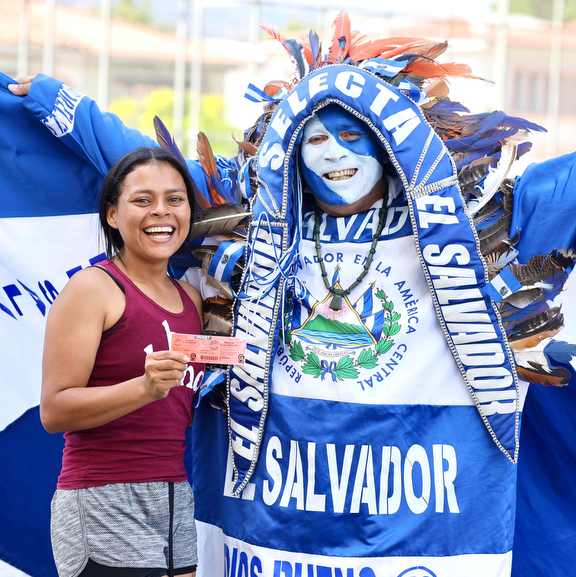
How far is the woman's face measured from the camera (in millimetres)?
2629

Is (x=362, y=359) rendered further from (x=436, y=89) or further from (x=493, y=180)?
(x=436, y=89)

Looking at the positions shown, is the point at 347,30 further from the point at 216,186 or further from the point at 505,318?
the point at 505,318

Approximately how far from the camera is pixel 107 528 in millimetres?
2449

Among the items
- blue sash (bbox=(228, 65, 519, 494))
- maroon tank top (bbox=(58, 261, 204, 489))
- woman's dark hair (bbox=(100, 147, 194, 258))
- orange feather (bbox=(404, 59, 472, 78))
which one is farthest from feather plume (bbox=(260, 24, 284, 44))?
maroon tank top (bbox=(58, 261, 204, 489))

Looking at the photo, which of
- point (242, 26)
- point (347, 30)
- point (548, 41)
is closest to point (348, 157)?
point (347, 30)

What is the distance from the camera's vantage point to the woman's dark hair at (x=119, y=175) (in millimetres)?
2674

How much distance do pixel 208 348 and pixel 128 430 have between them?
30cm

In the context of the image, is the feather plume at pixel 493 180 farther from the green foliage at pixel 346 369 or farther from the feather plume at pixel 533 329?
the green foliage at pixel 346 369

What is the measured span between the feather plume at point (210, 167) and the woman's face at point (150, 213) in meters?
0.53

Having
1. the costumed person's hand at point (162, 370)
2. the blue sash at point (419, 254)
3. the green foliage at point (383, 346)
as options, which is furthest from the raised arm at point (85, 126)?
the costumed person's hand at point (162, 370)

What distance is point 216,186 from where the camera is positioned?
3.23 meters

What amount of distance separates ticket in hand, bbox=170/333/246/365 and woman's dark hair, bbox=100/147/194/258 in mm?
476

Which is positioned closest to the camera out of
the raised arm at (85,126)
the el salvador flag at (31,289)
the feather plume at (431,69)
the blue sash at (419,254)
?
the blue sash at (419,254)

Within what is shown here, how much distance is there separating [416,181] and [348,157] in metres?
0.21
